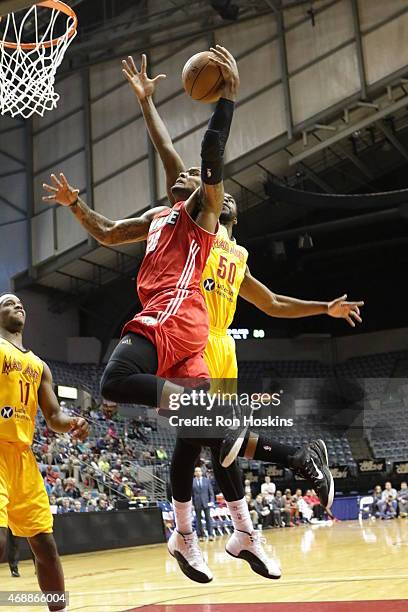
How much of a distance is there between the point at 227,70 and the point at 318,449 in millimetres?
2101

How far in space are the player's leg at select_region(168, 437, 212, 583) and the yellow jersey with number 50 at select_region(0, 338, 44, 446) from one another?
1.09 meters

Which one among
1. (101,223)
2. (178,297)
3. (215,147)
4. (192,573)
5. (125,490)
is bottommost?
(192,573)

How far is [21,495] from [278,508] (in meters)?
15.9

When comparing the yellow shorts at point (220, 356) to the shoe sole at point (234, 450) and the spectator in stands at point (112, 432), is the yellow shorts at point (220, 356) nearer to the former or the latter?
the shoe sole at point (234, 450)

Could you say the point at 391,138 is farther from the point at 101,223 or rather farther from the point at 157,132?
the point at 101,223

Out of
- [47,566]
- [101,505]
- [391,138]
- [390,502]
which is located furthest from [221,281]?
[391,138]

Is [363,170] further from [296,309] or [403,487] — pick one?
[296,309]

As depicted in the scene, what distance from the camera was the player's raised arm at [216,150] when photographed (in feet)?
13.3

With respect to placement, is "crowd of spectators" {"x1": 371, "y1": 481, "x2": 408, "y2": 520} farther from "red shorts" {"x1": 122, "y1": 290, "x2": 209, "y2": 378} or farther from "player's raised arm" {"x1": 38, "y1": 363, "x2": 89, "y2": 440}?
"red shorts" {"x1": 122, "y1": 290, "x2": 209, "y2": 378}

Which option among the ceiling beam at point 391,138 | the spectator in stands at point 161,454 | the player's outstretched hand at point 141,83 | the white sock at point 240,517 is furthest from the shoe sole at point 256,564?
the ceiling beam at point 391,138

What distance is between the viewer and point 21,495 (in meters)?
4.84

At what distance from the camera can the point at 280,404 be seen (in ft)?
14.1

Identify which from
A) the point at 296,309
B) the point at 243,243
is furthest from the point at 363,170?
the point at 296,309

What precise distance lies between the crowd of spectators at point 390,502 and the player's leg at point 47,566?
19.3m
